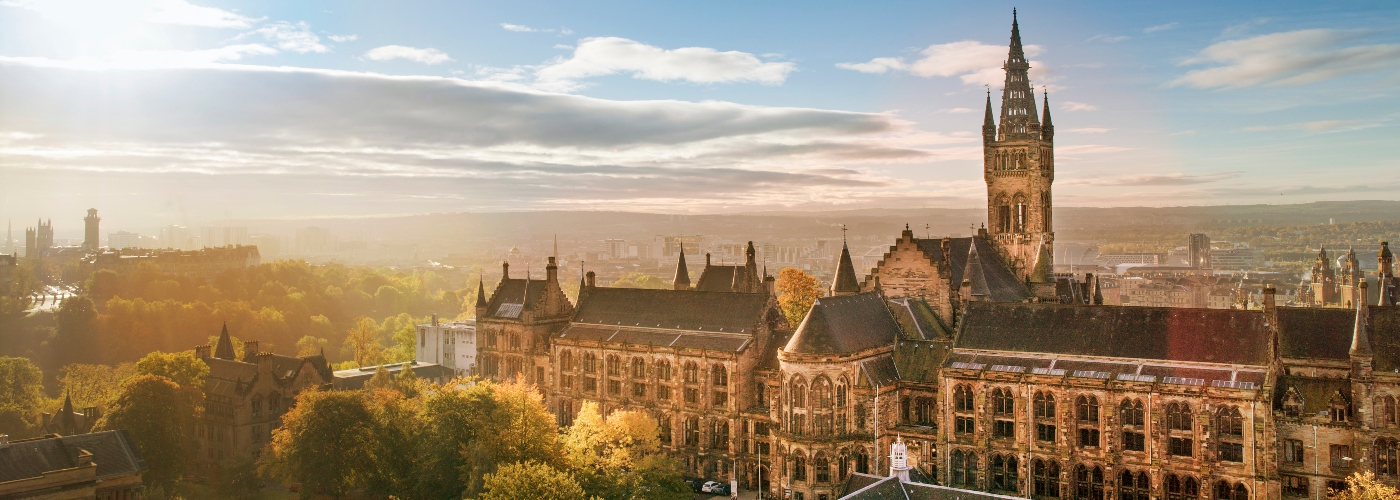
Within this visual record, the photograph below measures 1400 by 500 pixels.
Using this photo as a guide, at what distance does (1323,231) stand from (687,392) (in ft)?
542

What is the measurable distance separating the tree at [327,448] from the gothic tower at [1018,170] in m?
57.1

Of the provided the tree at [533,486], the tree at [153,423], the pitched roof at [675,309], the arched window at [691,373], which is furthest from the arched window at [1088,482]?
the tree at [153,423]

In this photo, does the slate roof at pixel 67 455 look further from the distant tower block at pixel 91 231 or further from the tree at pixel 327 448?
the distant tower block at pixel 91 231

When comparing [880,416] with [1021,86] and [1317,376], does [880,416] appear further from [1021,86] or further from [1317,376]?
[1021,86]

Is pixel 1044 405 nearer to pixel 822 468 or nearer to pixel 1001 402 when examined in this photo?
pixel 1001 402

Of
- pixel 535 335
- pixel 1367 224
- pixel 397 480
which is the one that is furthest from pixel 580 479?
pixel 1367 224

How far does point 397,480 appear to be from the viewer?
68688mm

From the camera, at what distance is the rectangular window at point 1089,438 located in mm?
62156

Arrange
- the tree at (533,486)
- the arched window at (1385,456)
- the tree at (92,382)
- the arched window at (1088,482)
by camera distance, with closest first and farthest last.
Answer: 1. the tree at (533,486)
2. the arched window at (1385,456)
3. the arched window at (1088,482)
4. the tree at (92,382)

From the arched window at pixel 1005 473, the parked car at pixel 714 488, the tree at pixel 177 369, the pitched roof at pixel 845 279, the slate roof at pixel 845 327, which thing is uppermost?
the pitched roof at pixel 845 279

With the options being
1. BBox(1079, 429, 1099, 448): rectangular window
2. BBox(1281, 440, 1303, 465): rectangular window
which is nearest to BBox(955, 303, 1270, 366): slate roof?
BBox(1079, 429, 1099, 448): rectangular window

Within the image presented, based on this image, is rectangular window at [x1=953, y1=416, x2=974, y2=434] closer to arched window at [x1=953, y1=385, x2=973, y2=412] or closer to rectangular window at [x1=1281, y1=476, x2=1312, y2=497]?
arched window at [x1=953, y1=385, x2=973, y2=412]

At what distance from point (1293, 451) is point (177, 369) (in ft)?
280

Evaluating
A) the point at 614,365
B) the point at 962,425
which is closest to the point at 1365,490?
the point at 962,425
